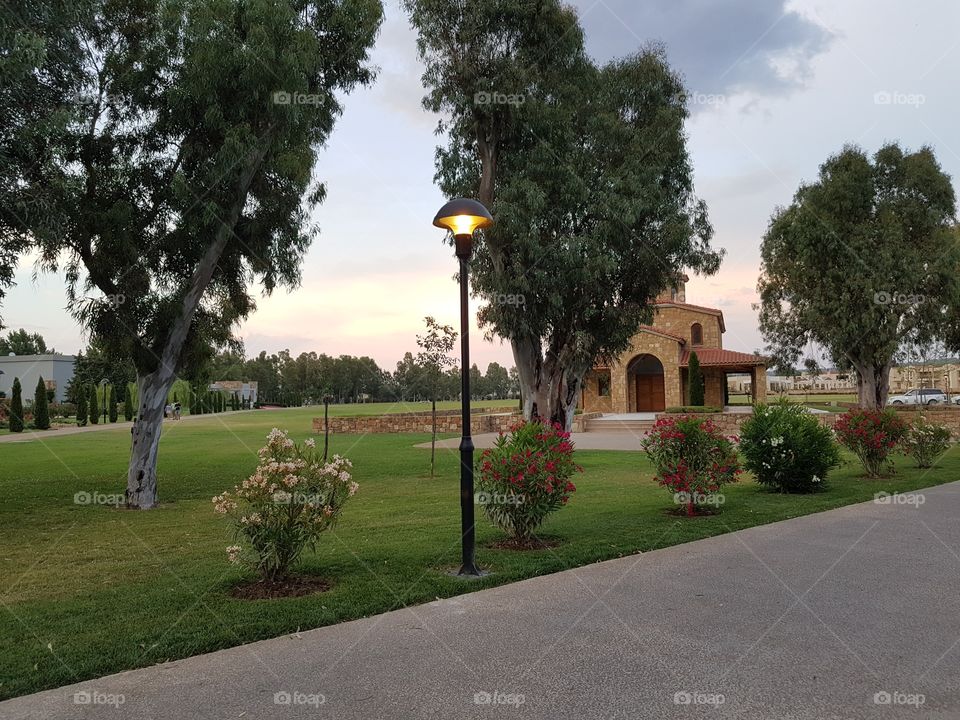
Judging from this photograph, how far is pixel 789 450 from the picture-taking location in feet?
Answer: 37.5

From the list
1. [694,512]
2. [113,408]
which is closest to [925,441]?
[694,512]

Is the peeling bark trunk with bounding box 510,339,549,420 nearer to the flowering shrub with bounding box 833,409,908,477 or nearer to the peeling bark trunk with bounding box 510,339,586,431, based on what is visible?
the peeling bark trunk with bounding box 510,339,586,431

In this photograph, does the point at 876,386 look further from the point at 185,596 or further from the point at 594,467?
the point at 185,596

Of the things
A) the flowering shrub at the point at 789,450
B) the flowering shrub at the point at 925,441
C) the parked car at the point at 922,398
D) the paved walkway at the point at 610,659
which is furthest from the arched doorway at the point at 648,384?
the paved walkway at the point at 610,659

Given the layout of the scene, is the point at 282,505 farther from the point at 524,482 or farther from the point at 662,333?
the point at 662,333

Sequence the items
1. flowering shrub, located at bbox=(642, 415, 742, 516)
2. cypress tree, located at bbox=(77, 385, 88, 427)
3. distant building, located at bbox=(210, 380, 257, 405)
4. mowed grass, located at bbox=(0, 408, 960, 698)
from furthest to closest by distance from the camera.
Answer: distant building, located at bbox=(210, 380, 257, 405) < cypress tree, located at bbox=(77, 385, 88, 427) < flowering shrub, located at bbox=(642, 415, 742, 516) < mowed grass, located at bbox=(0, 408, 960, 698)

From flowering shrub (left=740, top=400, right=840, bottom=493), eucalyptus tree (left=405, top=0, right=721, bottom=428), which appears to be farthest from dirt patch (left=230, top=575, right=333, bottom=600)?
eucalyptus tree (left=405, top=0, right=721, bottom=428)

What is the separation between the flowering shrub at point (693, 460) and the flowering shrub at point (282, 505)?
538 centimetres

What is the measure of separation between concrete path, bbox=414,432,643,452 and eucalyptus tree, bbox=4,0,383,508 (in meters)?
11.0

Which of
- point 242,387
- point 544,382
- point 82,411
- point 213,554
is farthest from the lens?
point 242,387

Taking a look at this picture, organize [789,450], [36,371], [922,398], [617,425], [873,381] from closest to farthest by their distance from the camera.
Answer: [789,450] < [873,381] < [617,425] < [922,398] < [36,371]

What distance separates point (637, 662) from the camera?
4043 mm

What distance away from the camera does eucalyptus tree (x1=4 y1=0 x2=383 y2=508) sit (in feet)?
34.9

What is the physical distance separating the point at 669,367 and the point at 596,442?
15204mm
